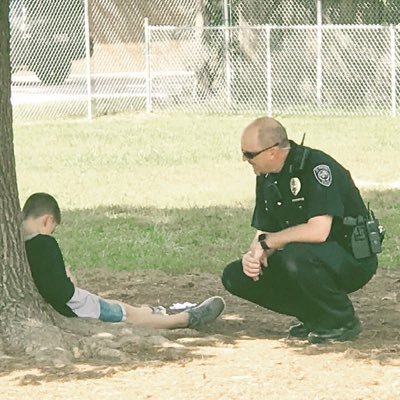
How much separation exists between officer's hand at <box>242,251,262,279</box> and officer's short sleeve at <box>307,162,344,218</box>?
14.0 inches

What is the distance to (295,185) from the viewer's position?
5695 millimetres

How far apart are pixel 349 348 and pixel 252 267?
0.60 m

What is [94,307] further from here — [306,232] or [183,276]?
[183,276]

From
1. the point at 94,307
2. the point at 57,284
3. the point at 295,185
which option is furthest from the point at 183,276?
the point at 295,185

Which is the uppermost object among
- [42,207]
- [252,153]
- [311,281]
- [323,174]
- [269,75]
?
[269,75]

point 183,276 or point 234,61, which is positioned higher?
point 234,61

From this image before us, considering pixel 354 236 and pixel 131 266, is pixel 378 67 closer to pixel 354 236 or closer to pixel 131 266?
pixel 131 266

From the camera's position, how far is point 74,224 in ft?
33.5

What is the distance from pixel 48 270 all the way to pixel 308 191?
4.22ft

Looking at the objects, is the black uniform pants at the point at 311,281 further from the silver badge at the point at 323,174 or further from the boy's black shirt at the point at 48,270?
the boy's black shirt at the point at 48,270

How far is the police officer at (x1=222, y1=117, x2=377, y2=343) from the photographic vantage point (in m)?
5.65

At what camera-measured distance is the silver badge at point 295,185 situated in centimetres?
568

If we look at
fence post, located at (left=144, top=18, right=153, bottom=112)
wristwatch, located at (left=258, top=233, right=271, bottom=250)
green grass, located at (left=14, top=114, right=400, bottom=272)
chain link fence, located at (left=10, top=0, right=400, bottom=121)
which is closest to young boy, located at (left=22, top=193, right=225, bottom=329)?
wristwatch, located at (left=258, top=233, right=271, bottom=250)

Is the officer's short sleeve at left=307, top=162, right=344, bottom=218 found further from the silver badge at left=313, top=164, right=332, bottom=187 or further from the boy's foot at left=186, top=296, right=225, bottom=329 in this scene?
the boy's foot at left=186, top=296, right=225, bottom=329
